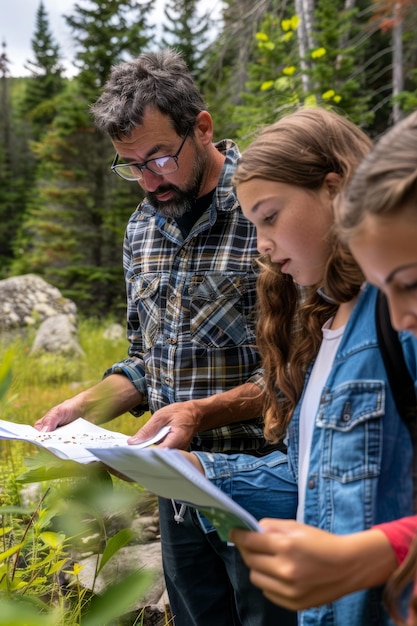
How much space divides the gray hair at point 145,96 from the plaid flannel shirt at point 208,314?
216mm

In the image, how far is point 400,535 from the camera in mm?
930

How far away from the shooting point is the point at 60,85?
2606 cm

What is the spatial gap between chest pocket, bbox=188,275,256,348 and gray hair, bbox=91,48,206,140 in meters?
0.52

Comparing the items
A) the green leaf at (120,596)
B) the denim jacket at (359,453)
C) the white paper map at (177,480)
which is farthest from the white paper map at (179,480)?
the denim jacket at (359,453)

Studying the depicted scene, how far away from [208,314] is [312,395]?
73cm

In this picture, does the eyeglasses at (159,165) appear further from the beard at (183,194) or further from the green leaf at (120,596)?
the green leaf at (120,596)

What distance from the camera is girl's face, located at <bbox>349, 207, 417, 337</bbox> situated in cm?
90

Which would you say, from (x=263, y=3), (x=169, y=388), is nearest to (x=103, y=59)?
(x=263, y=3)

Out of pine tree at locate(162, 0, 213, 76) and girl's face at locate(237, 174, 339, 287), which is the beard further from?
pine tree at locate(162, 0, 213, 76)

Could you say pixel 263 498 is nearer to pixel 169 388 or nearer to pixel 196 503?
pixel 196 503

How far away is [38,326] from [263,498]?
850cm

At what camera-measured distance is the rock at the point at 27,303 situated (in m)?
9.48

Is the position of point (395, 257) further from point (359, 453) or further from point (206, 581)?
point (206, 581)

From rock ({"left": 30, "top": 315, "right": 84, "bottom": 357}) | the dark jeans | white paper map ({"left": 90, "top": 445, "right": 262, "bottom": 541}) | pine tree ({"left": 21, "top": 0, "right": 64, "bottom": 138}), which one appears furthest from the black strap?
pine tree ({"left": 21, "top": 0, "right": 64, "bottom": 138})
